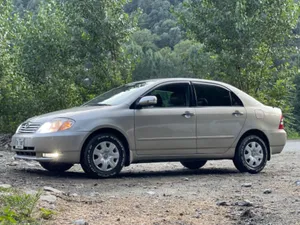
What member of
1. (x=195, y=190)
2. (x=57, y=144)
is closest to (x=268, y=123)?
(x=195, y=190)

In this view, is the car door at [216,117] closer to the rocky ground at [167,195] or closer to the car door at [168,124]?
the car door at [168,124]

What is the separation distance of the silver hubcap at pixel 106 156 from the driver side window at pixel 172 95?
3.61 ft

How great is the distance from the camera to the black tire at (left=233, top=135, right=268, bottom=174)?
10.7 meters

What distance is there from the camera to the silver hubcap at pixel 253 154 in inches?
425

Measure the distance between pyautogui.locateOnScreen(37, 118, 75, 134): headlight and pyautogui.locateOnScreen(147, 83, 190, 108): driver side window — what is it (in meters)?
1.49

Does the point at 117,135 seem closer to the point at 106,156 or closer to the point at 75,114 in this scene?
the point at 106,156

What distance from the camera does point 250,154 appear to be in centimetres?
1081

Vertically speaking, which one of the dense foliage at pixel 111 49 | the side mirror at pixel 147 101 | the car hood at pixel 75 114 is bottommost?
the car hood at pixel 75 114

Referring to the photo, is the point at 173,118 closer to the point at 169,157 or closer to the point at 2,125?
the point at 169,157

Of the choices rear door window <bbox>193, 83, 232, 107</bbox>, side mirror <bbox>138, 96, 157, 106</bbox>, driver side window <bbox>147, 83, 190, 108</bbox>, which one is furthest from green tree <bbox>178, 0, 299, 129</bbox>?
side mirror <bbox>138, 96, 157, 106</bbox>

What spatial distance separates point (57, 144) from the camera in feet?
30.2

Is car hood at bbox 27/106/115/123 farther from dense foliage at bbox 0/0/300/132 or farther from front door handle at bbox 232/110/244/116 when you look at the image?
dense foliage at bbox 0/0/300/132

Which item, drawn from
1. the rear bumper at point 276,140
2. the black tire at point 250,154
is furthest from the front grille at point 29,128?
the rear bumper at point 276,140

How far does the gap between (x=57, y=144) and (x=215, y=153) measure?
2.77 meters
